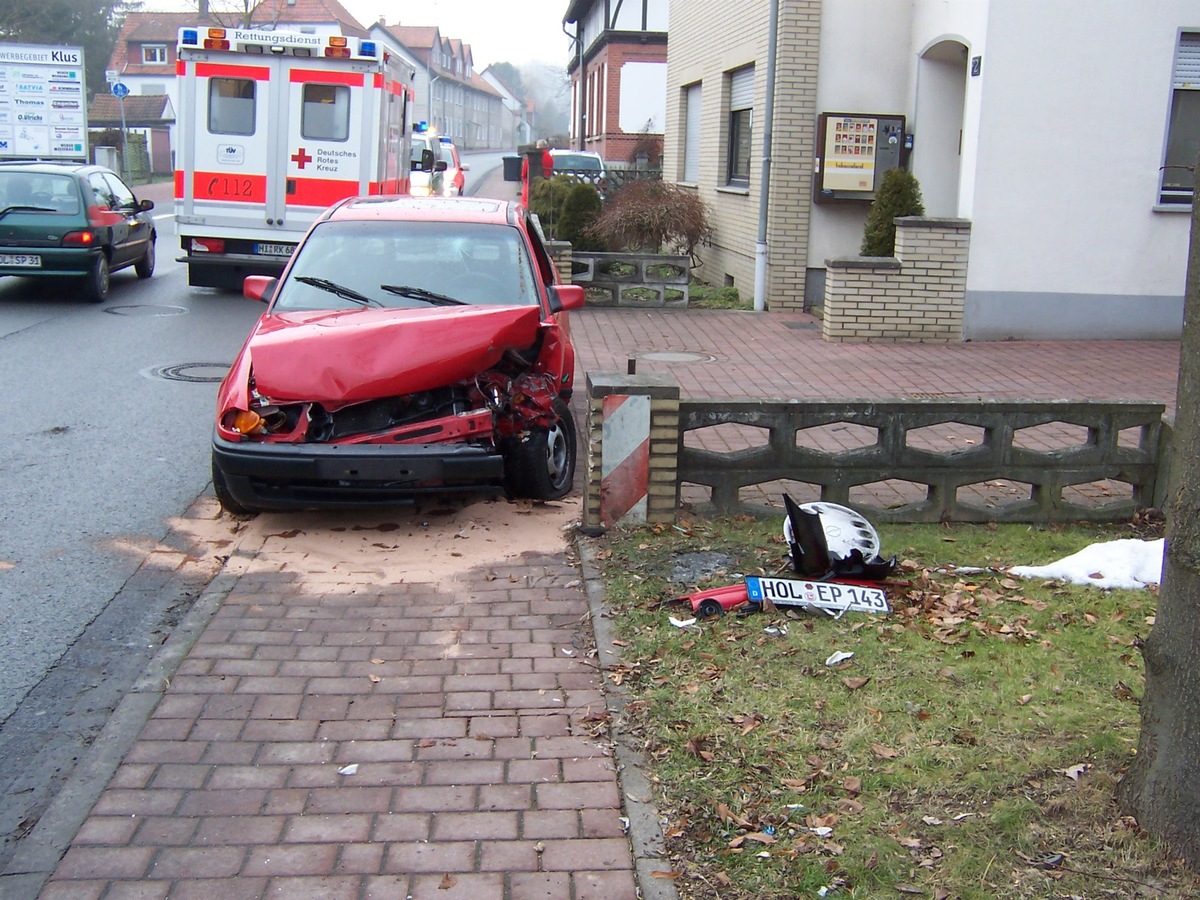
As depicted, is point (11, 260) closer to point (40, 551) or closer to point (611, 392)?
point (40, 551)

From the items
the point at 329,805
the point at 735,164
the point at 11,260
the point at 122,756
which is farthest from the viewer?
the point at 735,164

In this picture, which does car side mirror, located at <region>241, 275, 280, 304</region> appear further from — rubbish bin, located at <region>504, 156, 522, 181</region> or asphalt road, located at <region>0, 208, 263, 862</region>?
rubbish bin, located at <region>504, 156, 522, 181</region>

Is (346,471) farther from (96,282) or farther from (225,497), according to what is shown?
(96,282)

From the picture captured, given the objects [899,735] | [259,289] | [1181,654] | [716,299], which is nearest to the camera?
[1181,654]

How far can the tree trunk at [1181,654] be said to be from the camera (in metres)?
3.25

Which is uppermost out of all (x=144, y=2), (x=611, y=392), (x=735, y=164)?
(x=144, y=2)

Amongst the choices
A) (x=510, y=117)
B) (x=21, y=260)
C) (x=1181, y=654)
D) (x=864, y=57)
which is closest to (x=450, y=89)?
(x=510, y=117)

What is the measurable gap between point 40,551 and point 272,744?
9.13 feet

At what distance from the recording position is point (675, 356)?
1210cm

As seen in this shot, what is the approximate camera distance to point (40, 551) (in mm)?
6230

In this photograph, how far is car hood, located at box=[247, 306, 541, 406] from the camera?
239 inches

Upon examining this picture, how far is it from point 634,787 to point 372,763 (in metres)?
0.92

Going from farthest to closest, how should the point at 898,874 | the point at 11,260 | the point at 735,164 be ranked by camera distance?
the point at 735,164 → the point at 11,260 → the point at 898,874

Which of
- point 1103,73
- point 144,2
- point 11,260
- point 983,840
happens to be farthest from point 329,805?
point 144,2
